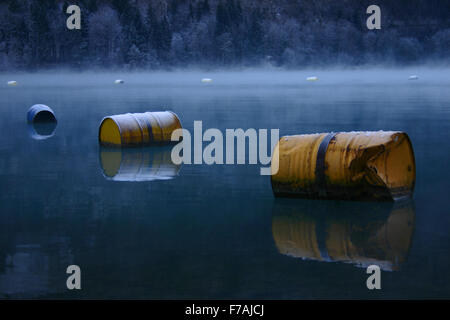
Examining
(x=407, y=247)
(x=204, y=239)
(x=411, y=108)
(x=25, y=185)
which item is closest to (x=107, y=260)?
(x=204, y=239)

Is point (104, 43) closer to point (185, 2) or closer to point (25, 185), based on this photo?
point (185, 2)

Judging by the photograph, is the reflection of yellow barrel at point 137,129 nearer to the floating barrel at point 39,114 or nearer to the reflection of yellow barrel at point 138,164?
the reflection of yellow barrel at point 138,164

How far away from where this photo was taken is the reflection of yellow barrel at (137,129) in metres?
14.1

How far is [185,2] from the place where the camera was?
137m

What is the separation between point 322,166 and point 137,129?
22.1ft

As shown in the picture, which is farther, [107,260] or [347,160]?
[347,160]

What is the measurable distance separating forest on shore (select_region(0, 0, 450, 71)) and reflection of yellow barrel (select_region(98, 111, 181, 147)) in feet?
353

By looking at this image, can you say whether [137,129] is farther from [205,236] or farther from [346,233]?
[346,233]

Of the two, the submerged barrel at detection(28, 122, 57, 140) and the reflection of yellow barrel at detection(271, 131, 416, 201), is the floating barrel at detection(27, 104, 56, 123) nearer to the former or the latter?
the submerged barrel at detection(28, 122, 57, 140)

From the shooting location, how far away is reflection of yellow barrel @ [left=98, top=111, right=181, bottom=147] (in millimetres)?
14141

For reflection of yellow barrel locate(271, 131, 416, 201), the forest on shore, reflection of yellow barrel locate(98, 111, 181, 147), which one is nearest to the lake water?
reflection of yellow barrel locate(271, 131, 416, 201)

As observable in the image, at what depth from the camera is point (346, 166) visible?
8008mm
